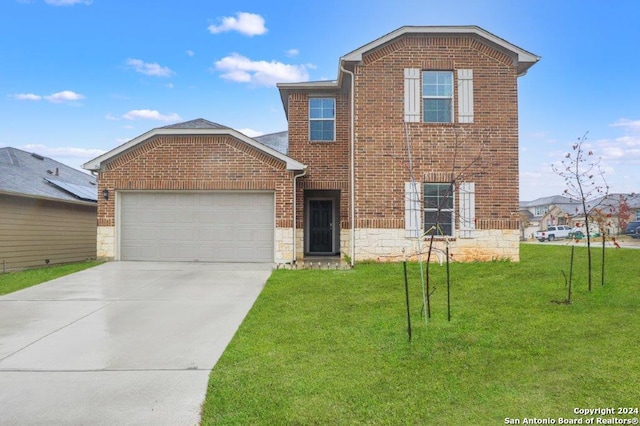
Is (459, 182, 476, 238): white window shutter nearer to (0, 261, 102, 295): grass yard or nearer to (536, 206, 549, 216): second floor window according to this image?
(0, 261, 102, 295): grass yard

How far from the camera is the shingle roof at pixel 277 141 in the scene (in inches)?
579

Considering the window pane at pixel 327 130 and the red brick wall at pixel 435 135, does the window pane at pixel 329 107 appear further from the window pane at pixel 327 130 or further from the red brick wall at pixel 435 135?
the red brick wall at pixel 435 135

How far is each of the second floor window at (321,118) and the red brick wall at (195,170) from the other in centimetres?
240

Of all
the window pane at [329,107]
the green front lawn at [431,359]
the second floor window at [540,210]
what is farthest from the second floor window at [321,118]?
the second floor window at [540,210]

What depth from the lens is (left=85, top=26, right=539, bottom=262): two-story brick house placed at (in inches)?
452

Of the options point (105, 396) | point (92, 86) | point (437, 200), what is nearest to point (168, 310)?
point (105, 396)

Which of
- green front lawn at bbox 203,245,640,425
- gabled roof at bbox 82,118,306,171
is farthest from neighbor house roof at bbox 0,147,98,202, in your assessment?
green front lawn at bbox 203,245,640,425

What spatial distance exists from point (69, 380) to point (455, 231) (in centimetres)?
991

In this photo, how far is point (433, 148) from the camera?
11.5 meters

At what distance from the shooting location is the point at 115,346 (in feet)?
16.7

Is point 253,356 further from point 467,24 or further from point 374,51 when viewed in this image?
point 467,24

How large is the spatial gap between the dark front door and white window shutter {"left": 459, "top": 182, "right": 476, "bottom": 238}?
16.9 feet

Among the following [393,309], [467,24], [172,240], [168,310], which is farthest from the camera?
[172,240]

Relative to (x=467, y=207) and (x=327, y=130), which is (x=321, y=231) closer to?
(x=327, y=130)
